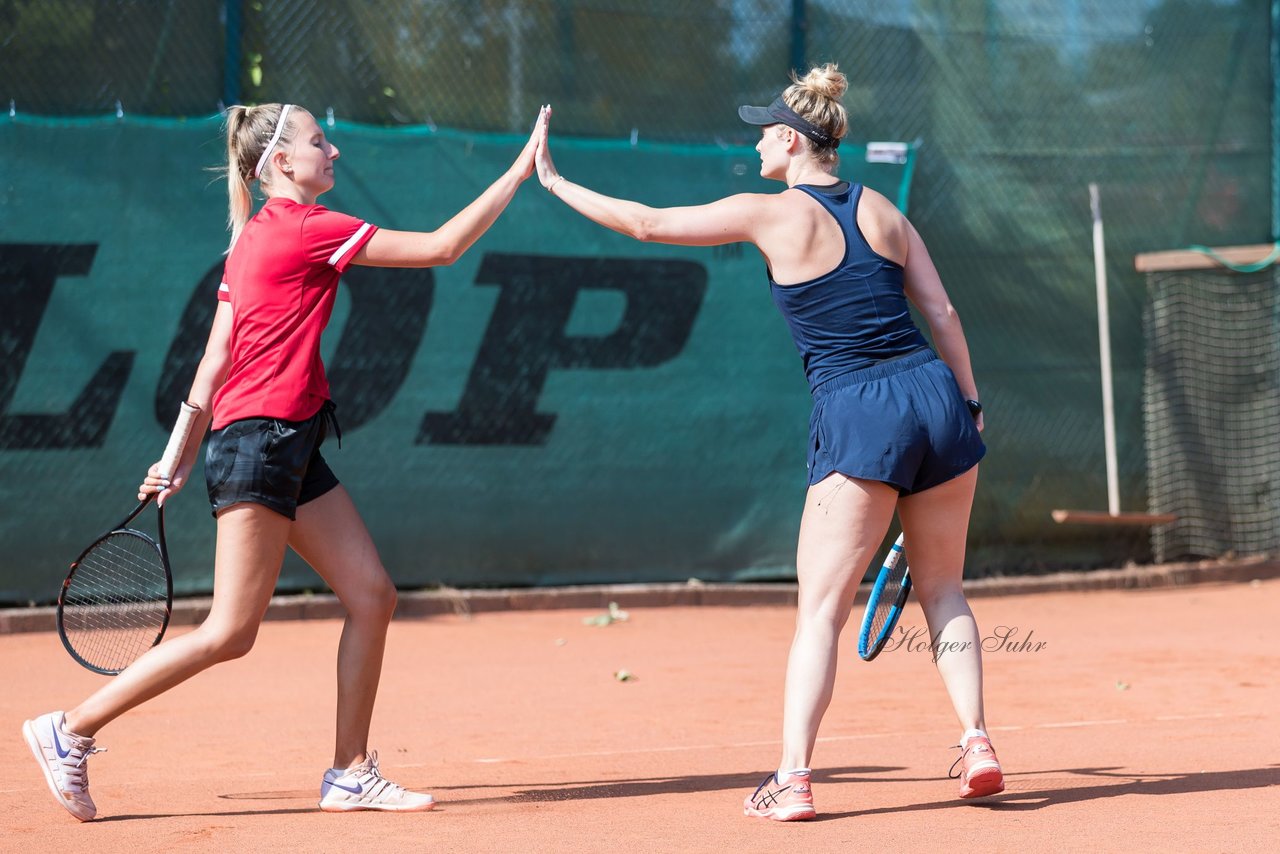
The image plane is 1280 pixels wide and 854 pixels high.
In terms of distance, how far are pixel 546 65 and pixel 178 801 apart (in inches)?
210

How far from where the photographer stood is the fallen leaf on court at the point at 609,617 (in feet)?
26.5

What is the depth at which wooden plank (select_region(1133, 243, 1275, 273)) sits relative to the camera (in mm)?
9422

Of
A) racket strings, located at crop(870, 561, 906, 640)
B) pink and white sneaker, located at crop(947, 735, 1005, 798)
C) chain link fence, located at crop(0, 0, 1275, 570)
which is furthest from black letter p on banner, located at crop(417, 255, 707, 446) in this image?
pink and white sneaker, located at crop(947, 735, 1005, 798)

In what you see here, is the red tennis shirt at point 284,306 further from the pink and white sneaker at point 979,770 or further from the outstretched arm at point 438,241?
the pink and white sneaker at point 979,770

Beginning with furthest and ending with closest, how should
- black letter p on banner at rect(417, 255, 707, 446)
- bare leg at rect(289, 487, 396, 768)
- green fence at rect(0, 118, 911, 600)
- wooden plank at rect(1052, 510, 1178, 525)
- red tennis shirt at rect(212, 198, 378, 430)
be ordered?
1. wooden plank at rect(1052, 510, 1178, 525)
2. black letter p on banner at rect(417, 255, 707, 446)
3. green fence at rect(0, 118, 911, 600)
4. bare leg at rect(289, 487, 396, 768)
5. red tennis shirt at rect(212, 198, 378, 430)

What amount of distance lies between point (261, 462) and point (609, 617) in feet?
14.7

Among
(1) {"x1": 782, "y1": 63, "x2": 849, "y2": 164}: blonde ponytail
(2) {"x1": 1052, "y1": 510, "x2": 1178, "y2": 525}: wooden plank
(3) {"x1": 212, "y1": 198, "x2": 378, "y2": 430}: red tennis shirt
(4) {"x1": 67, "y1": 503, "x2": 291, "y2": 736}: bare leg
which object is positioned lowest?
(4) {"x1": 67, "y1": 503, "x2": 291, "y2": 736}: bare leg

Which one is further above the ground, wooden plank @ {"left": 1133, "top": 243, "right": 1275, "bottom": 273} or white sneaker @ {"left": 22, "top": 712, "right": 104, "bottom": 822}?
wooden plank @ {"left": 1133, "top": 243, "right": 1275, "bottom": 273}

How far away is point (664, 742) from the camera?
205 inches

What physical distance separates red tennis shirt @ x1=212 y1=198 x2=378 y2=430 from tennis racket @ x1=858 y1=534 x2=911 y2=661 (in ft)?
5.49

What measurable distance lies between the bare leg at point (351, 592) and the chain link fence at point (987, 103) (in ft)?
→ 14.7

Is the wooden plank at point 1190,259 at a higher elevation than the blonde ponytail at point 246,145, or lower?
higher

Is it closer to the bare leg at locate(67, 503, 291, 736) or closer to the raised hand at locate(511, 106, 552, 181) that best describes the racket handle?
the bare leg at locate(67, 503, 291, 736)

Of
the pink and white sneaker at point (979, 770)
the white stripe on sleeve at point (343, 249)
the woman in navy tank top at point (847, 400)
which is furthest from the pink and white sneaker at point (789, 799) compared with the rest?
the white stripe on sleeve at point (343, 249)
